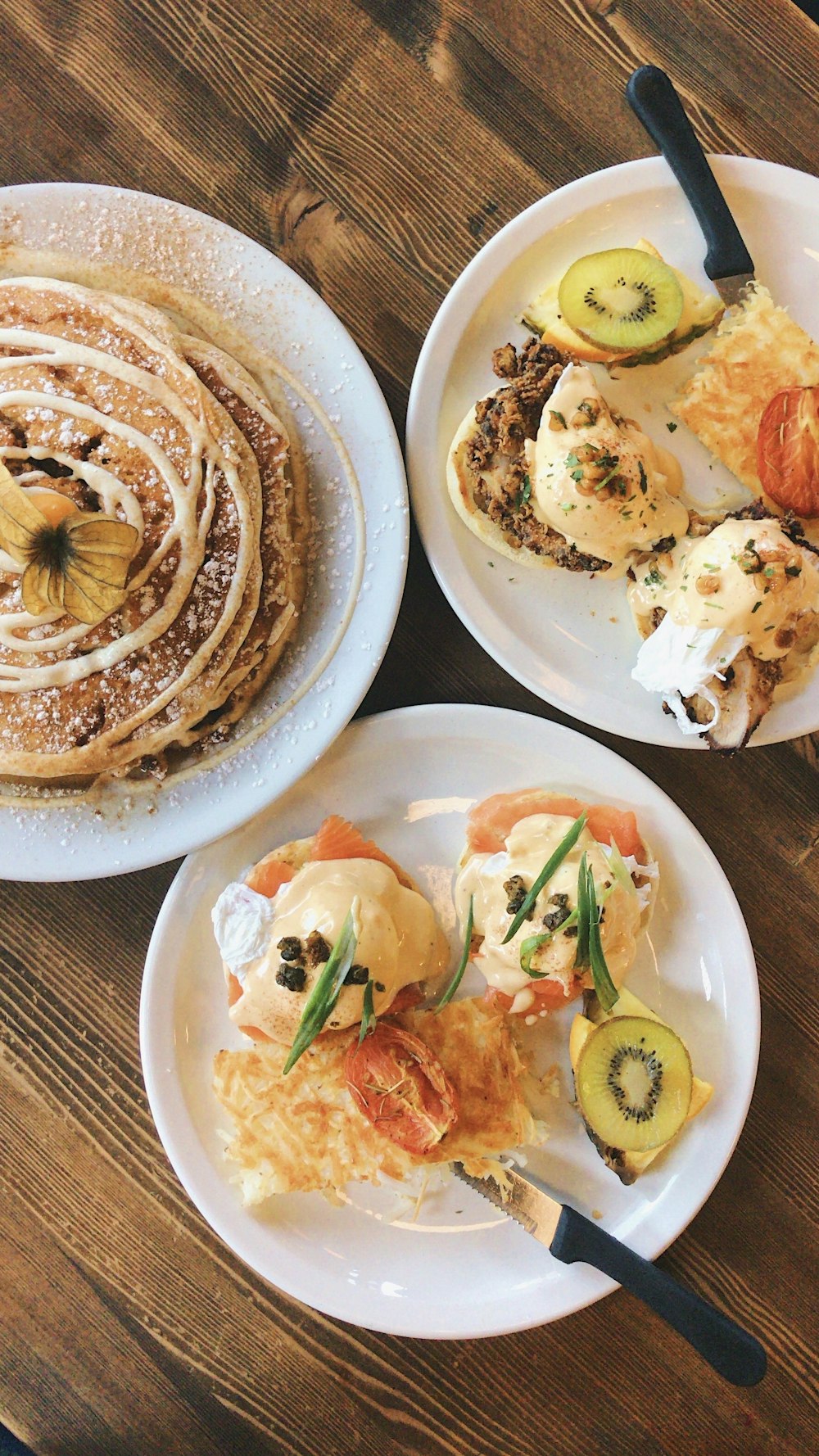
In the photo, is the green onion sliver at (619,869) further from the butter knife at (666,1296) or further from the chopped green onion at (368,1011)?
the butter knife at (666,1296)

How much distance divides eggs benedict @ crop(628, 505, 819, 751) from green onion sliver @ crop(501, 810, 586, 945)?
1.50 ft

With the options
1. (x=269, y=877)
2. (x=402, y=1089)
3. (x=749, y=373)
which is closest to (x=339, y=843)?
(x=269, y=877)

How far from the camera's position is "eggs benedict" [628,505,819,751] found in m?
2.38

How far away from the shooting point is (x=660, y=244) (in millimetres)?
2598

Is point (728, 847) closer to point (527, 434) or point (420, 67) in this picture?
point (527, 434)

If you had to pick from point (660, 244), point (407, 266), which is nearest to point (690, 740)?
point (660, 244)

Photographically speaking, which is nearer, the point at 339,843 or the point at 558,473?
the point at 558,473

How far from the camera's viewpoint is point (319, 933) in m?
2.40

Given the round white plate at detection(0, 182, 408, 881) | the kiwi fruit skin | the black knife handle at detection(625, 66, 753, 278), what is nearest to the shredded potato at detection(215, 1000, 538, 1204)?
the round white plate at detection(0, 182, 408, 881)

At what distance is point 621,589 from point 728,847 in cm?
88

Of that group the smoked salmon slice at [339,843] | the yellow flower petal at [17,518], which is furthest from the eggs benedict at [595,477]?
the yellow flower petal at [17,518]

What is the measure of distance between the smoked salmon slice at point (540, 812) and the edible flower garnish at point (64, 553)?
3.95ft

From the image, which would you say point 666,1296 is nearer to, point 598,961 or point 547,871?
point 598,961

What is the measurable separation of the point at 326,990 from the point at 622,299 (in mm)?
2073
